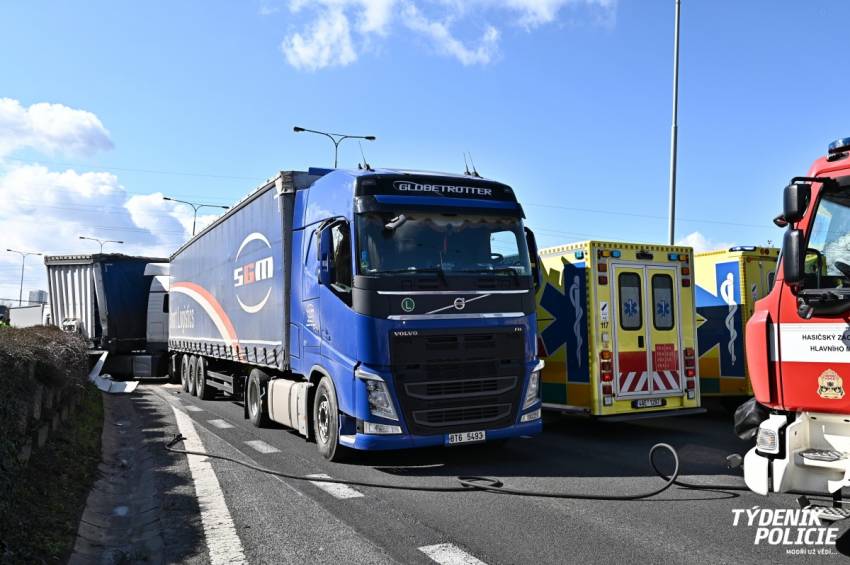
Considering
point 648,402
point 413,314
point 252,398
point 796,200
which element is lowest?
point 252,398

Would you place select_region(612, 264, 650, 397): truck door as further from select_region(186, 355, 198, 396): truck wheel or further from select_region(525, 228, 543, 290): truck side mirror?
select_region(186, 355, 198, 396): truck wheel

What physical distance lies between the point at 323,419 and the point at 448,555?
4.10 meters

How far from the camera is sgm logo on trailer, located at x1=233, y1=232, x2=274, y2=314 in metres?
10.8

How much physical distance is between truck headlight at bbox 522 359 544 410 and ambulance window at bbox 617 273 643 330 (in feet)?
7.85

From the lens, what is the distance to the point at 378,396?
748 cm

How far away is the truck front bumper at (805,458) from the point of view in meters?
4.57

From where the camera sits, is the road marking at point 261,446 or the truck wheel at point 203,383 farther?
the truck wheel at point 203,383

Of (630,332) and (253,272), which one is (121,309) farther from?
(630,332)

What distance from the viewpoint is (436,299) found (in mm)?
7703

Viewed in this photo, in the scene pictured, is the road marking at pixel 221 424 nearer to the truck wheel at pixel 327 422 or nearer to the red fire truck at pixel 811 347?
the truck wheel at pixel 327 422

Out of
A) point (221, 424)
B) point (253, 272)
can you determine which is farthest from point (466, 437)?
point (221, 424)

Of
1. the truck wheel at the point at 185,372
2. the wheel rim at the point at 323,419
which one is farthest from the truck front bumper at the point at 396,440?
the truck wheel at the point at 185,372

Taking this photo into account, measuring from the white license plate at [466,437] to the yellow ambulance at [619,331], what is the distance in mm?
2587

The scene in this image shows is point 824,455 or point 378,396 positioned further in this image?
point 378,396
